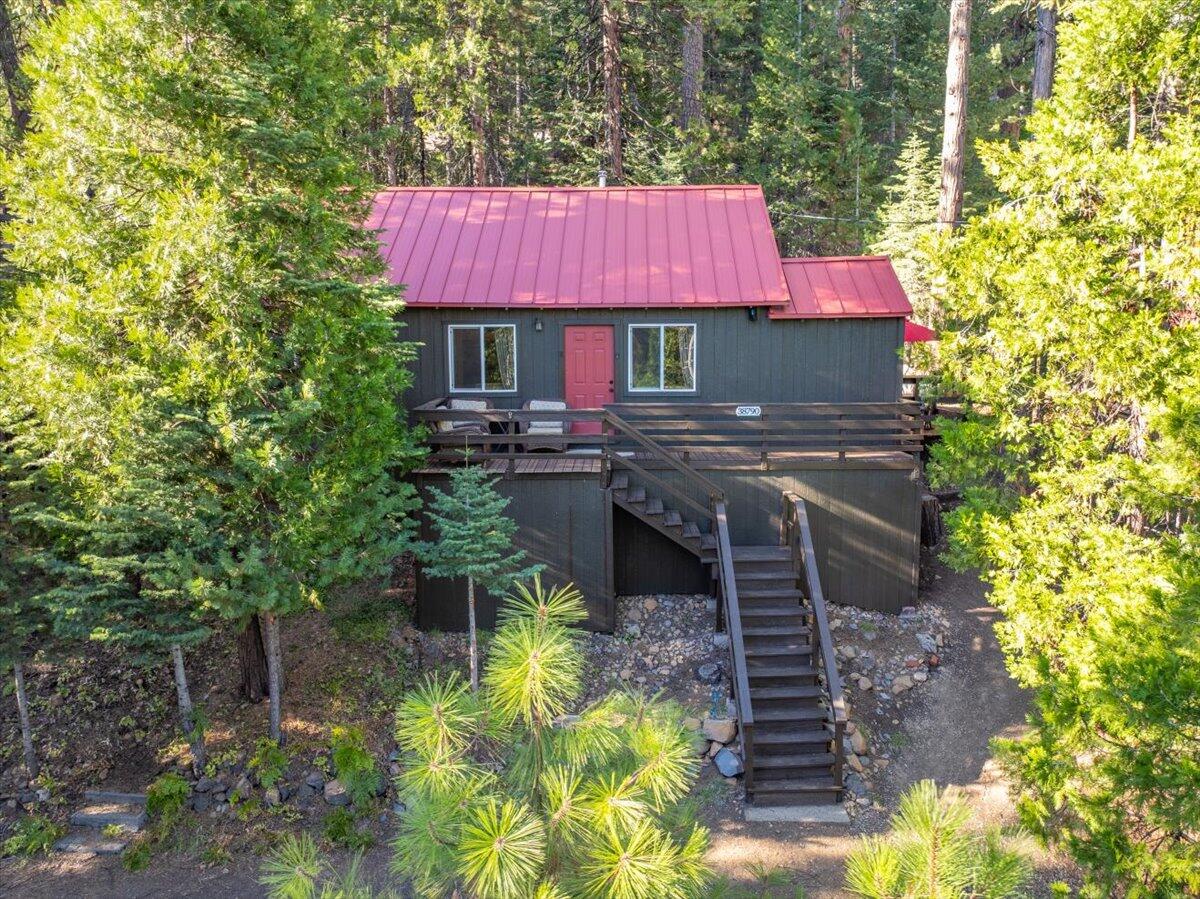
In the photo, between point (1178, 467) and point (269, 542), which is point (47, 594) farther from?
point (1178, 467)

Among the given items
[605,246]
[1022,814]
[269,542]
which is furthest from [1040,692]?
[605,246]

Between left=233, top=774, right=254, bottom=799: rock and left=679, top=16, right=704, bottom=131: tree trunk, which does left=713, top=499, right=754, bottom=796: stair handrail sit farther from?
→ left=679, top=16, right=704, bottom=131: tree trunk

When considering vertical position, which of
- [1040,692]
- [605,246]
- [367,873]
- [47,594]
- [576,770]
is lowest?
[367,873]

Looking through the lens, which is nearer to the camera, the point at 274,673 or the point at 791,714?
the point at 274,673

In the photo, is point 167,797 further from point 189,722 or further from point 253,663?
point 253,663

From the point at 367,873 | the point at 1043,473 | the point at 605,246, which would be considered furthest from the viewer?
the point at 605,246

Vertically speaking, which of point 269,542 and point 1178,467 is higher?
point 1178,467

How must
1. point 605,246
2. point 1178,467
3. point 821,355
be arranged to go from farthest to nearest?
point 605,246 < point 821,355 < point 1178,467

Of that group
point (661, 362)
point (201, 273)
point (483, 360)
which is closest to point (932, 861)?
point (201, 273)
